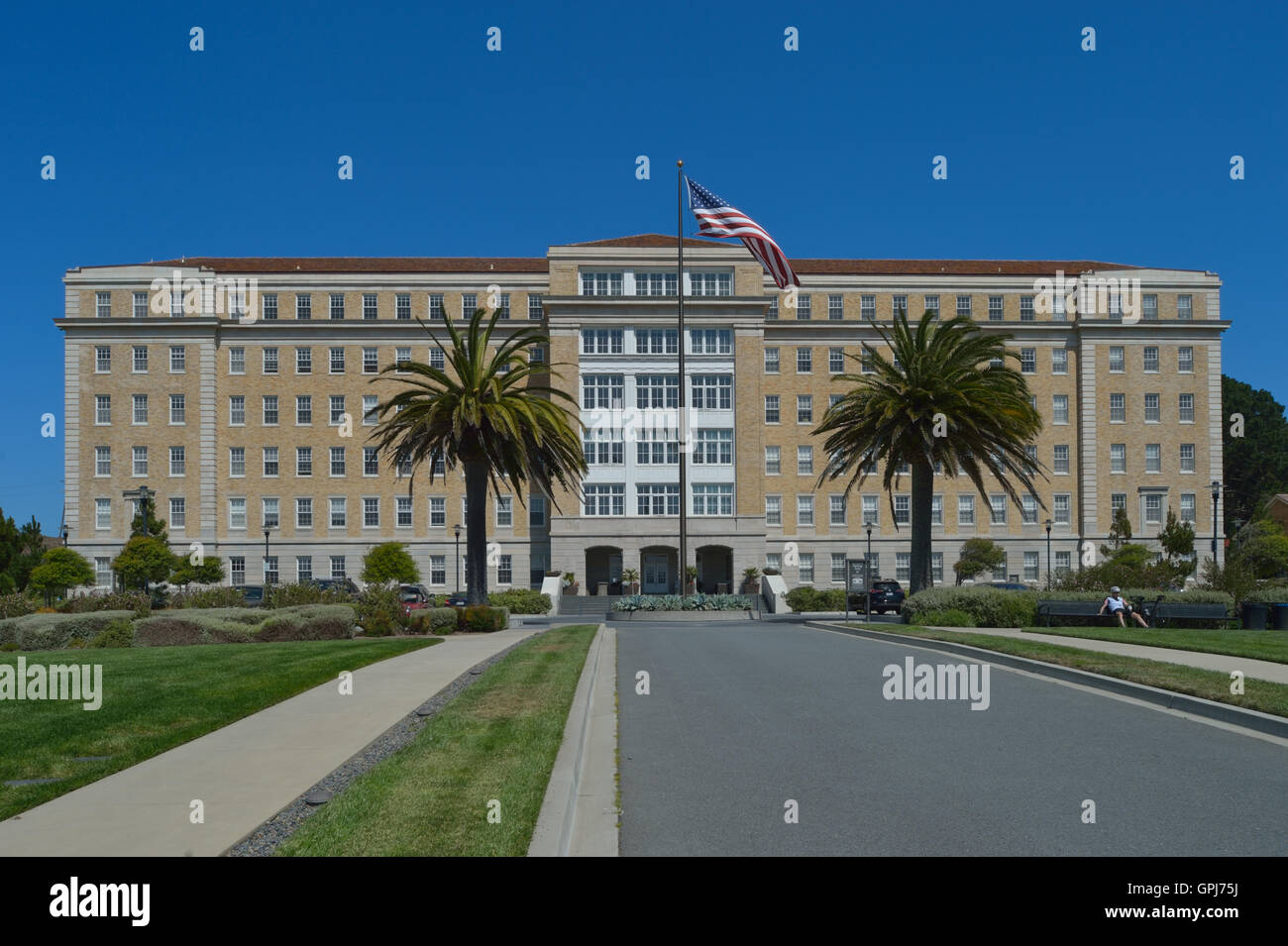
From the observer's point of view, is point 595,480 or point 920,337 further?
point 595,480

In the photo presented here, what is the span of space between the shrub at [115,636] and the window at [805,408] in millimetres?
50004

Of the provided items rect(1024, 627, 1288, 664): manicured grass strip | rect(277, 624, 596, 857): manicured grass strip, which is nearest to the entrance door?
rect(1024, 627, 1288, 664): manicured grass strip

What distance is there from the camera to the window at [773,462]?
2726 inches

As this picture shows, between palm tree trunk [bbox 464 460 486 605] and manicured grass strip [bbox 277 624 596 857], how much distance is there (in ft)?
70.3

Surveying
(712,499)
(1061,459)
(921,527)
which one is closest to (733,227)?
(921,527)

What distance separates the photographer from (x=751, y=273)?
211 ft

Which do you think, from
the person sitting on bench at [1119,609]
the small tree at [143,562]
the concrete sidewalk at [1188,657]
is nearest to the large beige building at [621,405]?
the small tree at [143,562]

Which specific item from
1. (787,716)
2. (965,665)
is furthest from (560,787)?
(965,665)

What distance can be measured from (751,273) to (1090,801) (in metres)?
58.5

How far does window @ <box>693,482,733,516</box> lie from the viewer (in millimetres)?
63219

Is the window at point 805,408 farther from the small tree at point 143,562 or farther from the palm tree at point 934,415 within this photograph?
the small tree at point 143,562

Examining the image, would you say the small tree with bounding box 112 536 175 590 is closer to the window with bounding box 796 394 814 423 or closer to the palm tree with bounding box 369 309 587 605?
the palm tree with bounding box 369 309 587 605

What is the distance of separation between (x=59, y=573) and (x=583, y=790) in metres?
45.1
